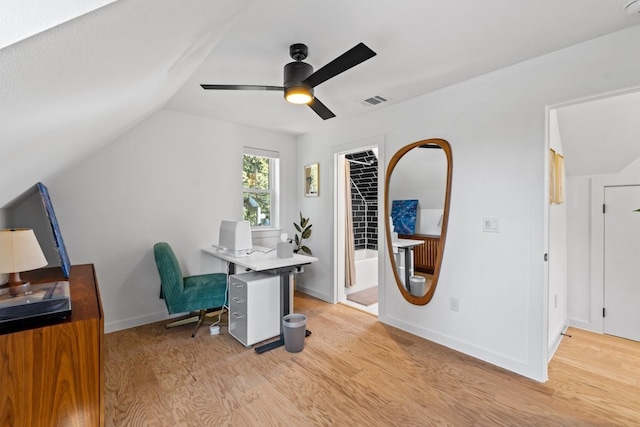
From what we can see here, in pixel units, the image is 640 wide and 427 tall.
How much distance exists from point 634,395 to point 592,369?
11.9 inches

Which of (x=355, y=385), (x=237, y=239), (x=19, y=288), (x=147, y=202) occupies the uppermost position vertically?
(x=147, y=202)

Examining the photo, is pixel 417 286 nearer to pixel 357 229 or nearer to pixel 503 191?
pixel 503 191

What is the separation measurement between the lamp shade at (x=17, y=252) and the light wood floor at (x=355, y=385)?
106cm

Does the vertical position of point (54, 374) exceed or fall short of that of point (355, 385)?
it exceeds it

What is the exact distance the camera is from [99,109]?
1.35 m

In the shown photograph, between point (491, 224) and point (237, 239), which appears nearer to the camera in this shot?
point (491, 224)

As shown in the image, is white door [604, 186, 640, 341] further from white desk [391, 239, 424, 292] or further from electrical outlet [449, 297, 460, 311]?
white desk [391, 239, 424, 292]

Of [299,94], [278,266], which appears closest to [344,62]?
[299,94]

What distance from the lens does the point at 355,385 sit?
6.79 feet

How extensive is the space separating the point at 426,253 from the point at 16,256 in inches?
118

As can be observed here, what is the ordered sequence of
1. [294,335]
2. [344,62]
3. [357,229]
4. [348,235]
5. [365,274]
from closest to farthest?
[344,62]
[294,335]
[348,235]
[365,274]
[357,229]

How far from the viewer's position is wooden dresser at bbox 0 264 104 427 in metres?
1.03

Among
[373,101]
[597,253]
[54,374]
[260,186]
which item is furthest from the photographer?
[260,186]

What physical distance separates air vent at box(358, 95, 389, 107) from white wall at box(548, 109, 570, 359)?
1.47 m
